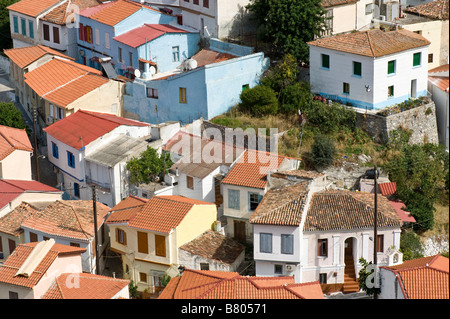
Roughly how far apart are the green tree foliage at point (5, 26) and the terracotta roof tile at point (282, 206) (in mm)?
31660

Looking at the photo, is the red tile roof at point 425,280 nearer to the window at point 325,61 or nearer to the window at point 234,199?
the window at point 234,199

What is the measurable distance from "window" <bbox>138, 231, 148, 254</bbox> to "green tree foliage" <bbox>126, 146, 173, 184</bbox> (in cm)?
479

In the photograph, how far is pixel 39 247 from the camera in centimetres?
3781

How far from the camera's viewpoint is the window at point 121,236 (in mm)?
40250

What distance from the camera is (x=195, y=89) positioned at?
46781 mm

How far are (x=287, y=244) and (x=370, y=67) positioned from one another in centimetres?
1179

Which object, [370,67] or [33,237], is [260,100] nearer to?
[370,67]

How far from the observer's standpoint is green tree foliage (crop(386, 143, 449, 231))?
42.4 meters

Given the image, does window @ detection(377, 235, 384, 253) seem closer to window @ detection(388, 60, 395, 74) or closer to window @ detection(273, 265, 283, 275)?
window @ detection(273, 265, 283, 275)

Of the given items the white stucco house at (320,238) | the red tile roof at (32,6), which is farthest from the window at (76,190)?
the red tile roof at (32,6)

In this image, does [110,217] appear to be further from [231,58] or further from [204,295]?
[231,58]

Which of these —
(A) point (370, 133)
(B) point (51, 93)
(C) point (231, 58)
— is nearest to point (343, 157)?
(A) point (370, 133)

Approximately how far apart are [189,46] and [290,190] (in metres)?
15.7

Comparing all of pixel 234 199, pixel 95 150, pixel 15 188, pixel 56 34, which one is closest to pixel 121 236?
pixel 234 199
